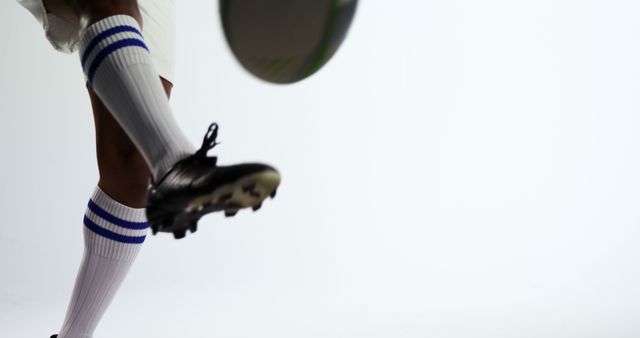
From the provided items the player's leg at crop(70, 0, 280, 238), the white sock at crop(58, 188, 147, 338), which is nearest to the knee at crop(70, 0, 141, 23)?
the player's leg at crop(70, 0, 280, 238)

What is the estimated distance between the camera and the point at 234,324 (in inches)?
75.2

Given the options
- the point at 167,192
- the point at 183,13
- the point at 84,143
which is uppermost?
the point at 183,13

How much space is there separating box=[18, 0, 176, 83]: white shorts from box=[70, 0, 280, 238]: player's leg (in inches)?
2.4

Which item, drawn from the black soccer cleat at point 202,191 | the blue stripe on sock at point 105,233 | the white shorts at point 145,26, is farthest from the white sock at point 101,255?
the black soccer cleat at point 202,191

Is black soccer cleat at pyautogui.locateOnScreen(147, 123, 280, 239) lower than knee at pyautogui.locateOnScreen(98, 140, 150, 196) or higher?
lower

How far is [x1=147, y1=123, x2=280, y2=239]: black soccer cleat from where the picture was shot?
0.75m

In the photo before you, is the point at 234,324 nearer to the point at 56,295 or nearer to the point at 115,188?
the point at 56,295

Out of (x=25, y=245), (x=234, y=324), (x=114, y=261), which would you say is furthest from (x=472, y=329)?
(x=25, y=245)

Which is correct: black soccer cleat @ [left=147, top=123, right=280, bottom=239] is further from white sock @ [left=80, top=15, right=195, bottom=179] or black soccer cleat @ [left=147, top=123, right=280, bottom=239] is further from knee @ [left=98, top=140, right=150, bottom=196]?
knee @ [left=98, top=140, right=150, bottom=196]

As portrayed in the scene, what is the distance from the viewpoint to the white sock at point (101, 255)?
1.15 meters

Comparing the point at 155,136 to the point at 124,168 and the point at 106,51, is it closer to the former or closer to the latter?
the point at 106,51

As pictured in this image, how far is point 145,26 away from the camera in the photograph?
117cm

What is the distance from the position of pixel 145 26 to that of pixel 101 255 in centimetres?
33

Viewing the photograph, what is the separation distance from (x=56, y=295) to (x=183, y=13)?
1423 mm
